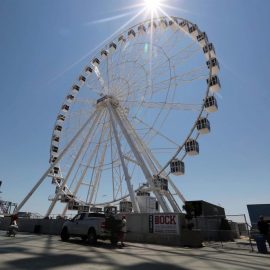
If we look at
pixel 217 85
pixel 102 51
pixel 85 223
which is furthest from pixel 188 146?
pixel 102 51

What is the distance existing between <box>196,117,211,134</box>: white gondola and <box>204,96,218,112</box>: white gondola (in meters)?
0.95

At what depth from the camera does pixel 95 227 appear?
15.4 meters

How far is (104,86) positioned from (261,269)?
27423 mm

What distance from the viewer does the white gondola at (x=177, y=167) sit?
80.6 feet

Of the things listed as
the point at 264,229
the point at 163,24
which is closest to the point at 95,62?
the point at 163,24

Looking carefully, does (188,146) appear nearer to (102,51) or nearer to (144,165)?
(144,165)

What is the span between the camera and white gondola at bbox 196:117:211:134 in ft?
78.7

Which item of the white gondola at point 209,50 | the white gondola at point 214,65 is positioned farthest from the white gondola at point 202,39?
the white gondola at point 214,65

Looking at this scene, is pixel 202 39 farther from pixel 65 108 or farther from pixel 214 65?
pixel 65 108

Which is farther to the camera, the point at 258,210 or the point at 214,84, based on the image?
the point at 258,210

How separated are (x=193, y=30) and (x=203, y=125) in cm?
999

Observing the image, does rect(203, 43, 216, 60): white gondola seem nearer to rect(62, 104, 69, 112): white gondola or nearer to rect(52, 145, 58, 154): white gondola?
rect(62, 104, 69, 112): white gondola

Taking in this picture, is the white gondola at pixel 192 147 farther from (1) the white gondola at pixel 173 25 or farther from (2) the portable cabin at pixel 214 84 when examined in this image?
(1) the white gondola at pixel 173 25

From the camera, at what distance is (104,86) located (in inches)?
1297
